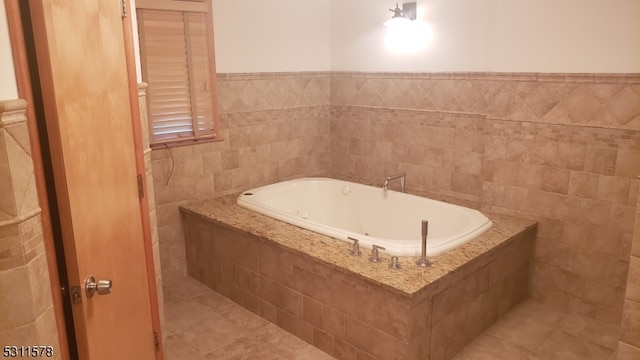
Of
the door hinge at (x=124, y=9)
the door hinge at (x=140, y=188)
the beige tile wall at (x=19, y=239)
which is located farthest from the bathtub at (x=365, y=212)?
the beige tile wall at (x=19, y=239)

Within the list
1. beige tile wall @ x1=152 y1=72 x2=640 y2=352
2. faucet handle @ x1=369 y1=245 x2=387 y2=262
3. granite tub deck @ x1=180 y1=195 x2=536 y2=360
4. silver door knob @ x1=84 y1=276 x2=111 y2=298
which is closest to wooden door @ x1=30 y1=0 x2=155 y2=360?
silver door knob @ x1=84 y1=276 x2=111 y2=298

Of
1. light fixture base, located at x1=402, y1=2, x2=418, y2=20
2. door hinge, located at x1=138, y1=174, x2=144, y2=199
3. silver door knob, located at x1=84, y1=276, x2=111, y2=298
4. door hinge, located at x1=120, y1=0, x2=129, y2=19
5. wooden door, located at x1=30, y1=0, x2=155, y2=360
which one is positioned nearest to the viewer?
wooden door, located at x1=30, y1=0, x2=155, y2=360

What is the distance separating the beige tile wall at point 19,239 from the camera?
1.12 meters

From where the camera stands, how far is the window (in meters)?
3.16

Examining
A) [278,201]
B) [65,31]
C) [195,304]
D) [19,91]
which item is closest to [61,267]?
[19,91]

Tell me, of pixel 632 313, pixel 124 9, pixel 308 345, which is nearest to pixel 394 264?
pixel 308 345

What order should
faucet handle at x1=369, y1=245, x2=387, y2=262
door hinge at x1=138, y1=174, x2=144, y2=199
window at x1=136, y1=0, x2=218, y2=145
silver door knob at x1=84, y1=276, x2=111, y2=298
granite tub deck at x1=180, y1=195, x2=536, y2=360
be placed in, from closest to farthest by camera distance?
silver door knob at x1=84, y1=276, x2=111, y2=298 → door hinge at x1=138, y1=174, x2=144, y2=199 → granite tub deck at x1=180, y1=195, x2=536, y2=360 → faucet handle at x1=369, y1=245, x2=387, y2=262 → window at x1=136, y1=0, x2=218, y2=145

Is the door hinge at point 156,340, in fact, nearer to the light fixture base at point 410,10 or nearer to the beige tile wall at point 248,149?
the beige tile wall at point 248,149

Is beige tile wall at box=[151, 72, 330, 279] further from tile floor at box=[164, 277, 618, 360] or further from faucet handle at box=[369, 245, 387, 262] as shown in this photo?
faucet handle at box=[369, 245, 387, 262]

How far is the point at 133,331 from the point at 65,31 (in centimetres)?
109

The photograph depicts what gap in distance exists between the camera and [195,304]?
3248mm

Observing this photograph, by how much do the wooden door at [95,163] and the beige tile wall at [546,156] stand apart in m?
2.40

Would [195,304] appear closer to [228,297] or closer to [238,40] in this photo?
[228,297]

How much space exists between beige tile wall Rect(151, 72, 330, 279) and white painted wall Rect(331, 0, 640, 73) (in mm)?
636
